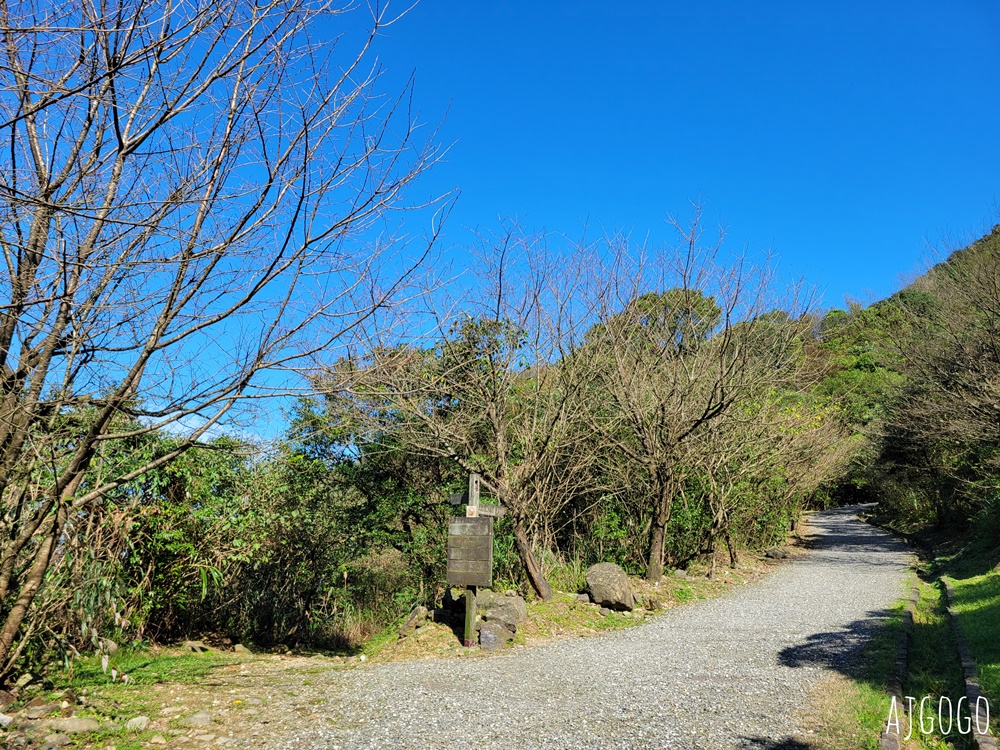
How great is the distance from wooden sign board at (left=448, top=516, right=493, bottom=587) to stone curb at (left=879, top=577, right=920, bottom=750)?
362 cm

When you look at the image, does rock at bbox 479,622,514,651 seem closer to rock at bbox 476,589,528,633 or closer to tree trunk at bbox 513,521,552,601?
rock at bbox 476,589,528,633

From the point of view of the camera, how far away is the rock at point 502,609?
739cm

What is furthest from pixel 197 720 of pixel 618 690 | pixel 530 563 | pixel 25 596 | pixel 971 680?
pixel 971 680

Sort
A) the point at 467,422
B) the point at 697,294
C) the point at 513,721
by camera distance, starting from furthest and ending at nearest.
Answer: the point at 697,294 → the point at 467,422 → the point at 513,721

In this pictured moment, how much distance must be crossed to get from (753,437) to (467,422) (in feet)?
21.4

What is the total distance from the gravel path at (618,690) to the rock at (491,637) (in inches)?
8.7

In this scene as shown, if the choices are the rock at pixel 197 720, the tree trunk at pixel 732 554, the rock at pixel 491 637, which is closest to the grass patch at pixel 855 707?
the rock at pixel 491 637

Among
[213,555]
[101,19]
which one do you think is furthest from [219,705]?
[101,19]

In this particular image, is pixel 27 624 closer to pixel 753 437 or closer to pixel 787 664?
pixel 787 664

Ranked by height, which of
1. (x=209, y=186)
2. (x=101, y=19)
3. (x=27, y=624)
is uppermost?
(x=101, y=19)

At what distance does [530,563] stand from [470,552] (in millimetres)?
1898

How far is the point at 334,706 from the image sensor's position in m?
4.86

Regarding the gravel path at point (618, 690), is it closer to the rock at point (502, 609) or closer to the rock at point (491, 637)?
the rock at point (491, 637)

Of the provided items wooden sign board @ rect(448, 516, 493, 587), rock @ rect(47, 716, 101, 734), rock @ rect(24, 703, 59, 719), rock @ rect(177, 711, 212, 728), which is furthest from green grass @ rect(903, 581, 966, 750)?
rock @ rect(24, 703, 59, 719)
